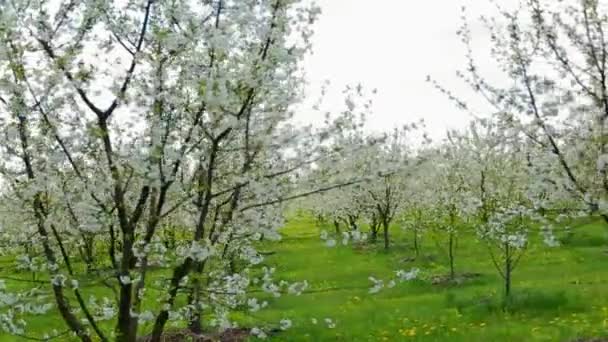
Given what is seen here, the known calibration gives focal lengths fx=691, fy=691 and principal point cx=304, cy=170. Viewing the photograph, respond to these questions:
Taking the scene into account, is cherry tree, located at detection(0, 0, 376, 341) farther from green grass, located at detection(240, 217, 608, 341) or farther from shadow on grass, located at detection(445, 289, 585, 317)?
shadow on grass, located at detection(445, 289, 585, 317)

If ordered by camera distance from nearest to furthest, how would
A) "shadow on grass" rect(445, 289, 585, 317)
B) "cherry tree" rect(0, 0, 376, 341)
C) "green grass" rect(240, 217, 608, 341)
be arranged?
"cherry tree" rect(0, 0, 376, 341)
"green grass" rect(240, 217, 608, 341)
"shadow on grass" rect(445, 289, 585, 317)

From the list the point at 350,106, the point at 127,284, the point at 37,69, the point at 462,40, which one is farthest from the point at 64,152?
the point at 462,40

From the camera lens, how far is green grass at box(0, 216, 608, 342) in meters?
16.2

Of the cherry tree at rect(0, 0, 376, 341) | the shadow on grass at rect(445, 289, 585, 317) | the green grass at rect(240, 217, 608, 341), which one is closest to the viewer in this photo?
the cherry tree at rect(0, 0, 376, 341)

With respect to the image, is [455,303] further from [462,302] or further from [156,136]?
[156,136]

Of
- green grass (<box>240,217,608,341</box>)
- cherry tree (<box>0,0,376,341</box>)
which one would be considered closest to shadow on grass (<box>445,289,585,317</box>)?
green grass (<box>240,217,608,341</box>)

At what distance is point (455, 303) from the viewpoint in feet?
64.5

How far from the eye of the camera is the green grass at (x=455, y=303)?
16203 millimetres

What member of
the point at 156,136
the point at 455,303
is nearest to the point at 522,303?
the point at 455,303

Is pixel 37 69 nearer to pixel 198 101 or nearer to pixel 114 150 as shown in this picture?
pixel 114 150

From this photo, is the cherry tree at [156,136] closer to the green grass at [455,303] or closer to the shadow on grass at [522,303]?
the green grass at [455,303]

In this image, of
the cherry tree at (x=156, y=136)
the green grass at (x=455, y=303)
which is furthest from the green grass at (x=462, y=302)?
the cherry tree at (x=156, y=136)

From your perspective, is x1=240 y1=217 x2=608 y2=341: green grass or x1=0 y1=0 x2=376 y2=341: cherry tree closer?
x1=0 y1=0 x2=376 y2=341: cherry tree

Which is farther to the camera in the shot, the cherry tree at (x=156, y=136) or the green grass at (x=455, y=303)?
the green grass at (x=455, y=303)
